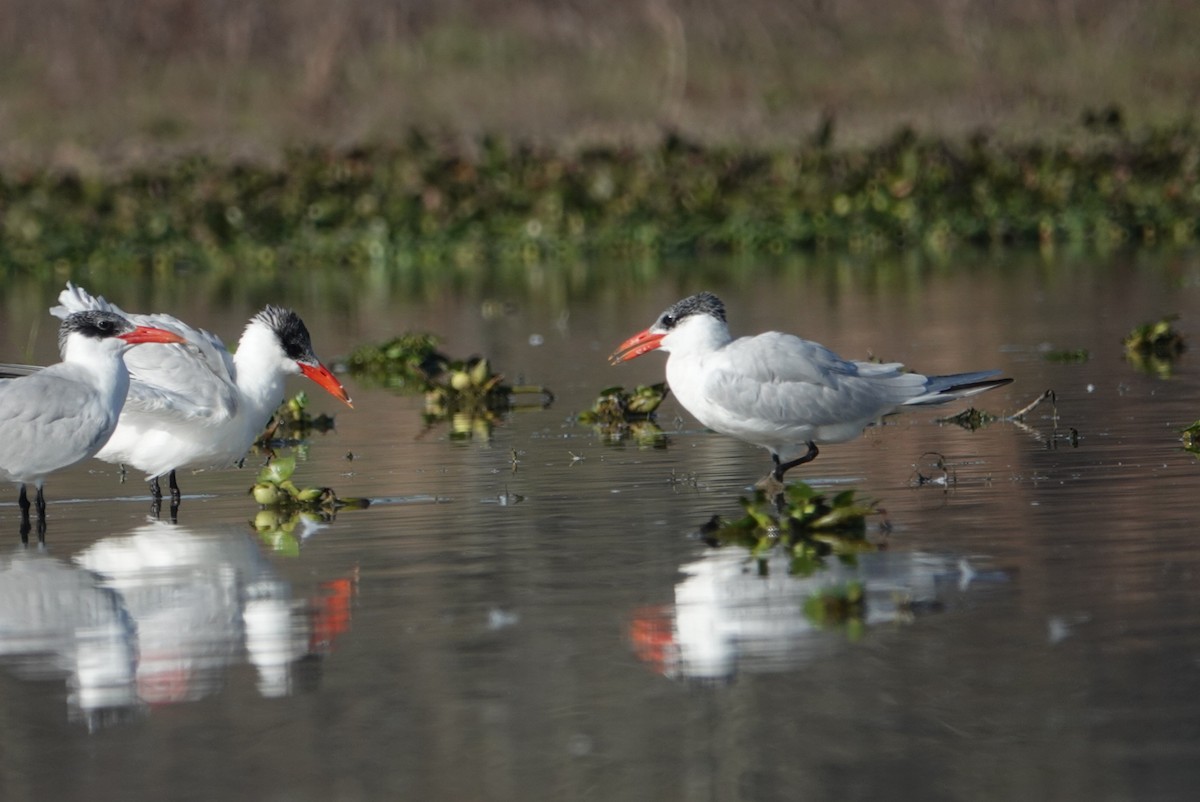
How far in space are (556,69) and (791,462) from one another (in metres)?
34.6

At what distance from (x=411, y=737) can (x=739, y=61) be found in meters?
39.2

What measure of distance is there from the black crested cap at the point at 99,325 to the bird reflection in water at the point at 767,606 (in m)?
3.16

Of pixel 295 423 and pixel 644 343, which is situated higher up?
pixel 644 343

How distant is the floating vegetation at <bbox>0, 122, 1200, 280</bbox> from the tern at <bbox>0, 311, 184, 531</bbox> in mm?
16181

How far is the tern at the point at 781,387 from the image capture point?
10086 mm

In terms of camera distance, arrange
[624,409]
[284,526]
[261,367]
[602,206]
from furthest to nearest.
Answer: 1. [602,206]
2. [624,409]
3. [261,367]
4. [284,526]

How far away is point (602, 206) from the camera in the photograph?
98.1 ft

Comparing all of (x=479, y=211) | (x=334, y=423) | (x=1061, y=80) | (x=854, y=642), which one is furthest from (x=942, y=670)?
(x=1061, y=80)

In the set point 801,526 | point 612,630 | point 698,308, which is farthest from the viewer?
point 698,308

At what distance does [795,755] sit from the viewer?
19.2 feet

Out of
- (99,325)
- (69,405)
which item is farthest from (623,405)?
(69,405)

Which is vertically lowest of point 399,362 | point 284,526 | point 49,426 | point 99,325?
point 284,526

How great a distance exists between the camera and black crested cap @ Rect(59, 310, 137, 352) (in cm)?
1010

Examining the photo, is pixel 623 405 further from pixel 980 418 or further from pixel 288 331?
pixel 288 331
